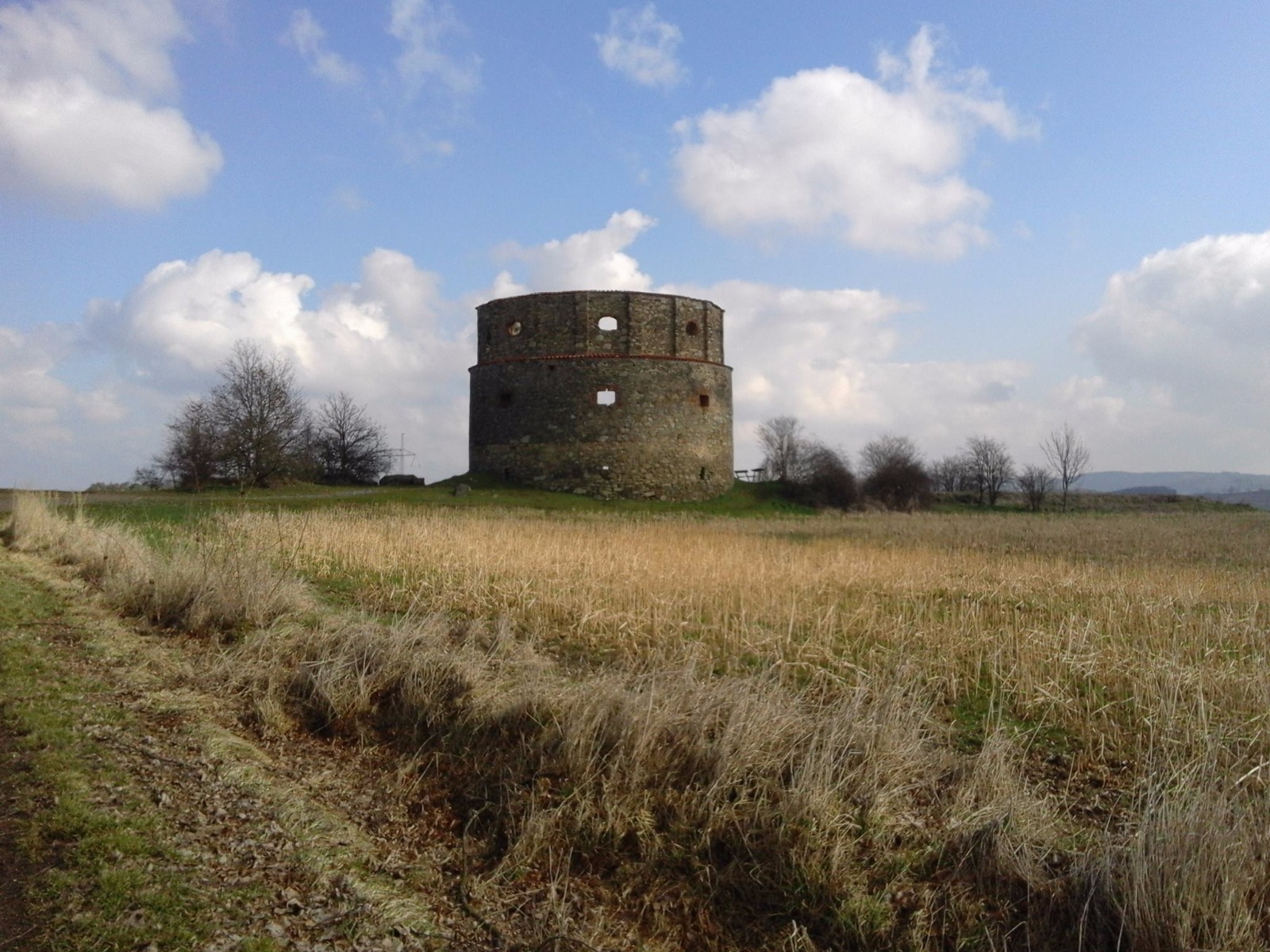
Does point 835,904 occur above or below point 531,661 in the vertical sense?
below

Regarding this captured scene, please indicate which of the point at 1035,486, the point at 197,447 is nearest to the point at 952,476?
the point at 1035,486

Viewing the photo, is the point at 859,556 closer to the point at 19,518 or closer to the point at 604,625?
the point at 604,625

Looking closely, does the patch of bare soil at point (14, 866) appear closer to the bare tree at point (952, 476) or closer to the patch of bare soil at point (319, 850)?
the patch of bare soil at point (319, 850)

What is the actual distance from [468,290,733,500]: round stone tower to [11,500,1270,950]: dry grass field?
21400mm

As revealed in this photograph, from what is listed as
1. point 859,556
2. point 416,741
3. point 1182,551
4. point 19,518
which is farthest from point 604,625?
point 1182,551

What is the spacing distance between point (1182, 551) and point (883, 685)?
47.0 ft

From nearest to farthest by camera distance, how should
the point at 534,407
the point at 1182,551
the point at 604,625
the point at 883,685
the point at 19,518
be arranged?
the point at 883,685
the point at 604,625
the point at 19,518
the point at 1182,551
the point at 534,407

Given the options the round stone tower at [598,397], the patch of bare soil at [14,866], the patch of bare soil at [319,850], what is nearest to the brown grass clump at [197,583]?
the patch of bare soil at [319,850]

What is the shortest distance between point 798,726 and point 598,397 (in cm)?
2831

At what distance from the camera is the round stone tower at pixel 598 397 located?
32781 millimetres

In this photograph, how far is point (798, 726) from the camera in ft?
16.5

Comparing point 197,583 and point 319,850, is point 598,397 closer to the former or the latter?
point 197,583

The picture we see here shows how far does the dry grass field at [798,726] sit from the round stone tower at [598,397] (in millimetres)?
21400

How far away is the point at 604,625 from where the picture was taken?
27.3 feet
